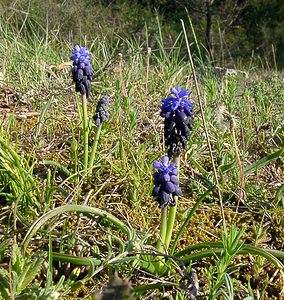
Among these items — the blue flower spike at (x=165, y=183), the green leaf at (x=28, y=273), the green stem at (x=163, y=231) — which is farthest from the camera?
the green stem at (x=163, y=231)

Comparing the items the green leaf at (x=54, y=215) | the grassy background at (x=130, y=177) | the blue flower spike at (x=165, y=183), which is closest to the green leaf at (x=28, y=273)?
the grassy background at (x=130, y=177)

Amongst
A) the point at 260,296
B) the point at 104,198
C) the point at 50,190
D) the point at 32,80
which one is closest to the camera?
the point at 260,296

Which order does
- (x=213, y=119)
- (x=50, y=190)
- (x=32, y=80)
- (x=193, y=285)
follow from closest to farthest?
(x=193, y=285)
(x=50, y=190)
(x=213, y=119)
(x=32, y=80)

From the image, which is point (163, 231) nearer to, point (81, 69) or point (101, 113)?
point (101, 113)

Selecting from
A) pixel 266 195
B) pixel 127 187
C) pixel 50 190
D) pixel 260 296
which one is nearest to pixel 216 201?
pixel 266 195

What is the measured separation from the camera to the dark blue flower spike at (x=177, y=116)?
175 cm

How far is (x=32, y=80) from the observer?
3.62 metres

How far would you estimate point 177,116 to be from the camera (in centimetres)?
175

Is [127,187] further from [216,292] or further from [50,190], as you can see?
[216,292]

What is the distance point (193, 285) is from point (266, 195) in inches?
31.9

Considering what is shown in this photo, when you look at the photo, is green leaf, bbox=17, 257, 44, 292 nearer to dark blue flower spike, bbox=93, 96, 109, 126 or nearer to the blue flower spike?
the blue flower spike

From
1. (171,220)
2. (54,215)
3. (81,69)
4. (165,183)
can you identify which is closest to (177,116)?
(165,183)

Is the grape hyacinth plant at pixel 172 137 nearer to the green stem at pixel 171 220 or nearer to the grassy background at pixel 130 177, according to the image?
the green stem at pixel 171 220

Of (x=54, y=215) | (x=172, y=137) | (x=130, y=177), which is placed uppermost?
(x=172, y=137)
